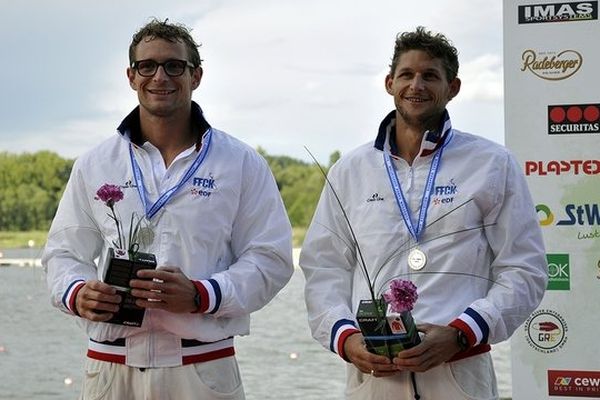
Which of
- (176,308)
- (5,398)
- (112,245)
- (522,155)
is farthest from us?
(5,398)

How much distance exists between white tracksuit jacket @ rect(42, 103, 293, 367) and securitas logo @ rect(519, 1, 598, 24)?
2071mm

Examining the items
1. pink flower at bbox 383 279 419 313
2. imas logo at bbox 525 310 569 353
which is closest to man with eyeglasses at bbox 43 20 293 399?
pink flower at bbox 383 279 419 313

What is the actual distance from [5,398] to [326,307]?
713 centimetres

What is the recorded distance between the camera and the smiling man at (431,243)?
2.45 metres

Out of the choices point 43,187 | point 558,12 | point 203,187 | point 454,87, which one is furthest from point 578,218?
point 43,187

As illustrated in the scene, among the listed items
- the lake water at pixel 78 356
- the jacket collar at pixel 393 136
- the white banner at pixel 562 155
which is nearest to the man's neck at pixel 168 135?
the jacket collar at pixel 393 136

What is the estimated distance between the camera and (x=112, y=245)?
2.61 meters

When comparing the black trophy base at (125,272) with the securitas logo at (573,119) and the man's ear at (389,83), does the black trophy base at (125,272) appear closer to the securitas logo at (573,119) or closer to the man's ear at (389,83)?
the man's ear at (389,83)

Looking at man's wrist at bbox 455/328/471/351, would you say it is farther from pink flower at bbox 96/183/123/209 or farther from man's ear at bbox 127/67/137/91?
man's ear at bbox 127/67/137/91


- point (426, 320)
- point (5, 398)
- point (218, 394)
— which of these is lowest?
point (5, 398)

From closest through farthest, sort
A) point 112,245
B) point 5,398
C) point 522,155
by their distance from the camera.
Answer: point 112,245 → point 522,155 → point 5,398

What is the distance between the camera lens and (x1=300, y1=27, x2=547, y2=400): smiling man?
2453mm

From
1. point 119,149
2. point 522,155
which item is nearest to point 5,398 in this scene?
point 522,155

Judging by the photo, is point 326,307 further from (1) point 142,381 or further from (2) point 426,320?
(1) point 142,381
